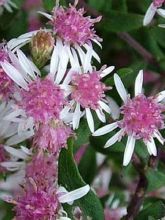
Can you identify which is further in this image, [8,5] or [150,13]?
[8,5]

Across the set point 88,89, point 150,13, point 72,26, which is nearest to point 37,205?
point 88,89

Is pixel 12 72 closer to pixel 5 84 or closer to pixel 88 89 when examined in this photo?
pixel 5 84

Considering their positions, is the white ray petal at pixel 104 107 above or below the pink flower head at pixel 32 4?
above

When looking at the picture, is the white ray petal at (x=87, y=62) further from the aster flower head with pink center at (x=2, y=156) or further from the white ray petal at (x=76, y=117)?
the aster flower head with pink center at (x=2, y=156)

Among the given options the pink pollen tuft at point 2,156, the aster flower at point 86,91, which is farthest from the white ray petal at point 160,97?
the pink pollen tuft at point 2,156

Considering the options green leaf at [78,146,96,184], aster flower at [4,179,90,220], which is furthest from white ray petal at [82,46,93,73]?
green leaf at [78,146,96,184]

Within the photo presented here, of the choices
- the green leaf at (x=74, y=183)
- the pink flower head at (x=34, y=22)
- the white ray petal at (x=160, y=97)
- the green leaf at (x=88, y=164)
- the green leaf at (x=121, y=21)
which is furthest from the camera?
the pink flower head at (x=34, y=22)

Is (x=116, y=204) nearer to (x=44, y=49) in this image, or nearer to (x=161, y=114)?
(x=161, y=114)
